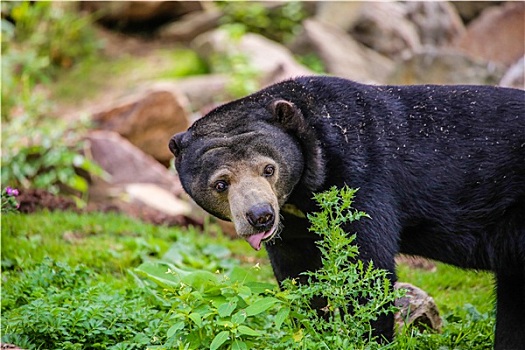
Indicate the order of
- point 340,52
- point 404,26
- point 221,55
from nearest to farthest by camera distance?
point 221,55, point 340,52, point 404,26

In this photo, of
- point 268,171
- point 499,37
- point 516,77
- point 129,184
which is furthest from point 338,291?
point 499,37

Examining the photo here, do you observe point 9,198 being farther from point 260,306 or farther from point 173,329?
point 260,306

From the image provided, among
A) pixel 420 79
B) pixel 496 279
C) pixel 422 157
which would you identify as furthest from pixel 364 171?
pixel 420 79

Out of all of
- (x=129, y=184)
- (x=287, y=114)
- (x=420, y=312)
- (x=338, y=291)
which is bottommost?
(x=129, y=184)

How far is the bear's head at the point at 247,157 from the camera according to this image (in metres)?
4.42

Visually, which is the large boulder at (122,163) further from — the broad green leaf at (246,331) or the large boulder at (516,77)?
the broad green leaf at (246,331)

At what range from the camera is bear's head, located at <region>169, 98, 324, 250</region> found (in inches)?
174

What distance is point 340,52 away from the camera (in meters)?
14.4

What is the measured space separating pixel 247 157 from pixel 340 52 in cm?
1018

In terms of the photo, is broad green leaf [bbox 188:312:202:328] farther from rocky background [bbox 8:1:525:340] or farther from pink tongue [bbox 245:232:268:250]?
rocky background [bbox 8:1:525:340]

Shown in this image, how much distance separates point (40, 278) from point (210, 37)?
32.1 feet

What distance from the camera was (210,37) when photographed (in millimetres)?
14352

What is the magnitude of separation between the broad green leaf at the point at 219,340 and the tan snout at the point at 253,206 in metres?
0.67

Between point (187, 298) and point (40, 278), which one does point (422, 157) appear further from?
point (40, 278)
